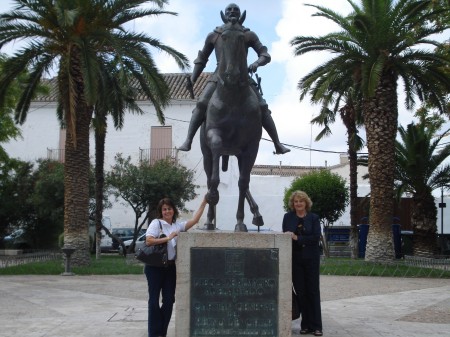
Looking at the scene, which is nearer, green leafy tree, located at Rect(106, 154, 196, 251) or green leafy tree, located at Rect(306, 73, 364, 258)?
green leafy tree, located at Rect(306, 73, 364, 258)

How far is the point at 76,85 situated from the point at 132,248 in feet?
36.9

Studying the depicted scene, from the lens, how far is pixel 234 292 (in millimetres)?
6719

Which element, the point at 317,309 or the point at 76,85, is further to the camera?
the point at 76,85

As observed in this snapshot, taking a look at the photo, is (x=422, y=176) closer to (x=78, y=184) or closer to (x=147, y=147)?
(x=78, y=184)

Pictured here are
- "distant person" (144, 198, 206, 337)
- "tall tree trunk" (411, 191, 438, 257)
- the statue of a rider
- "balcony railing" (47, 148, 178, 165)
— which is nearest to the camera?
"distant person" (144, 198, 206, 337)

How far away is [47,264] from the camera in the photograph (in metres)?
20.7

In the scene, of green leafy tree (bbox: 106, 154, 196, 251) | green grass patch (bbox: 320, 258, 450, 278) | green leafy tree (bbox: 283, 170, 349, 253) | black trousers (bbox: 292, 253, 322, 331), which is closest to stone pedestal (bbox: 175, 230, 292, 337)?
black trousers (bbox: 292, 253, 322, 331)

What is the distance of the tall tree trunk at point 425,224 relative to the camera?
26562mm

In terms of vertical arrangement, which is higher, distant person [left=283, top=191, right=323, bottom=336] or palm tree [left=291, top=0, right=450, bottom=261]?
palm tree [left=291, top=0, right=450, bottom=261]

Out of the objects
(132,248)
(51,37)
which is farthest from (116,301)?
(132,248)

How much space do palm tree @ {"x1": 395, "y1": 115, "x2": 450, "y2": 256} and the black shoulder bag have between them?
21.3m

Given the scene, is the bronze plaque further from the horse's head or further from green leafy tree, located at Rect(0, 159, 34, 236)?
green leafy tree, located at Rect(0, 159, 34, 236)

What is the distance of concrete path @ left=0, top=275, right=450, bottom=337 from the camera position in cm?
819

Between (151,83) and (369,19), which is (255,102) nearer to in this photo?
(151,83)
